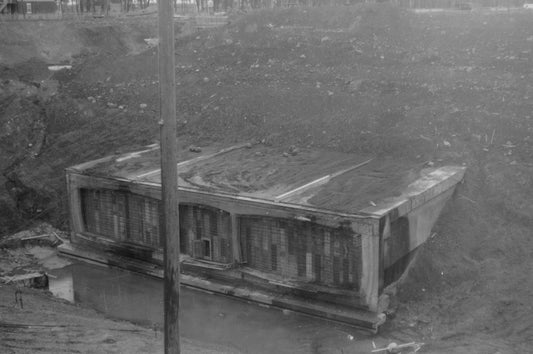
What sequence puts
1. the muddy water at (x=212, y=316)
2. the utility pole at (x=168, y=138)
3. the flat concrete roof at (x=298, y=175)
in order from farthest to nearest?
1. the flat concrete roof at (x=298, y=175)
2. the muddy water at (x=212, y=316)
3. the utility pole at (x=168, y=138)

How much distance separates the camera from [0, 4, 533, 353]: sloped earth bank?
12367 millimetres

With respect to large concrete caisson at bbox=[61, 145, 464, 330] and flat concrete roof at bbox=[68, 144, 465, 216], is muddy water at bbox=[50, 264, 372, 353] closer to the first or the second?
large concrete caisson at bbox=[61, 145, 464, 330]

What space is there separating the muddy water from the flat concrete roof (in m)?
2.05

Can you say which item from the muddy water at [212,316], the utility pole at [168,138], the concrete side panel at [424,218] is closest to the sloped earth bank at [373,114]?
the concrete side panel at [424,218]

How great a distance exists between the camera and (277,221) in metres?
13.0

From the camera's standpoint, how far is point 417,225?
1298cm

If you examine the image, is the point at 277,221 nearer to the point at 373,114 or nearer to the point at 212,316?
the point at 212,316

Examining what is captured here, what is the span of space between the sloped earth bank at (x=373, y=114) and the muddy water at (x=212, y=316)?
3.80 feet

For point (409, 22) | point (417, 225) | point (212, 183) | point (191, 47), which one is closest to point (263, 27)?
point (191, 47)

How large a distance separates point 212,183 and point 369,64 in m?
8.05

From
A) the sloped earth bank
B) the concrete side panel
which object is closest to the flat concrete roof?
the concrete side panel

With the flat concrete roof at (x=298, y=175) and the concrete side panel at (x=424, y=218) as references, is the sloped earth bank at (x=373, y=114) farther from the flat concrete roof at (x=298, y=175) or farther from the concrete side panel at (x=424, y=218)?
the flat concrete roof at (x=298, y=175)

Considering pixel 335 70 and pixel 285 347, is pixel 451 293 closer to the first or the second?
pixel 285 347

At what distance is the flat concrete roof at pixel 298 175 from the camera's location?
12781 millimetres
